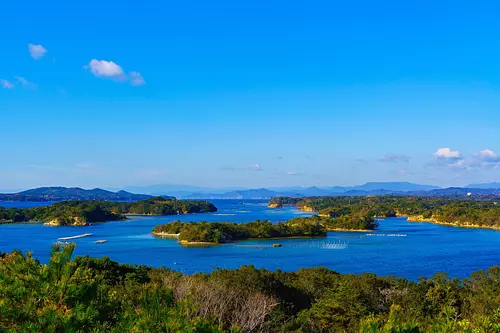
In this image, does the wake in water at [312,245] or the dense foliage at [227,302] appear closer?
the dense foliage at [227,302]

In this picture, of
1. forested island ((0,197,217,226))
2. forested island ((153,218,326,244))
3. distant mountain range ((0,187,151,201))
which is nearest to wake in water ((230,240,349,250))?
forested island ((153,218,326,244))

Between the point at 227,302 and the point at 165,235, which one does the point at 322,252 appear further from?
the point at 227,302

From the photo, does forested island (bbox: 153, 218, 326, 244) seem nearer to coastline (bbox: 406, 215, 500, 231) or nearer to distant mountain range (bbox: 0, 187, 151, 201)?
coastline (bbox: 406, 215, 500, 231)

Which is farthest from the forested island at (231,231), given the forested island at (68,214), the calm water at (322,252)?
the forested island at (68,214)

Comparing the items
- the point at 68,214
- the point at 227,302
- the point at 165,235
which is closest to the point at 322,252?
the point at 165,235

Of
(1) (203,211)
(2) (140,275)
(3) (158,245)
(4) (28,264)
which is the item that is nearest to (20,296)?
(4) (28,264)

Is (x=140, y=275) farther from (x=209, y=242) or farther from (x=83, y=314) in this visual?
(x=209, y=242)

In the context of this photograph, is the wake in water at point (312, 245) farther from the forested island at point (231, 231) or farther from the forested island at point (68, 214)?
the forested island at point (68, 214)
